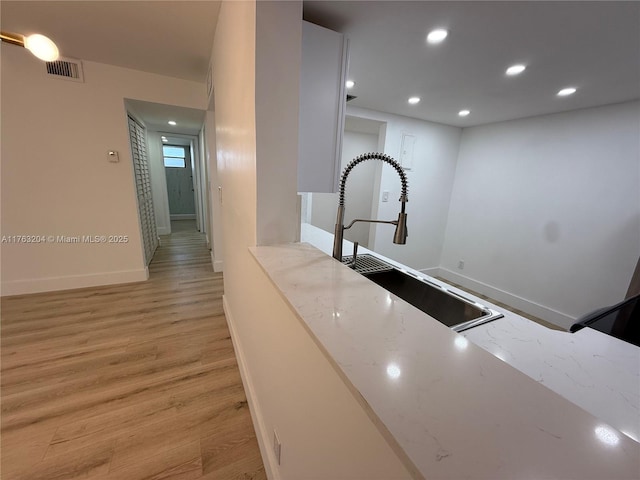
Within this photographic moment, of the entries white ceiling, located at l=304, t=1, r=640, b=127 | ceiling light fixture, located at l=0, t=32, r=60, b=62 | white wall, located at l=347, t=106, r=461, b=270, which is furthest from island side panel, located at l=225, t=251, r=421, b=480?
white wall, located at l=347, t=106, r=461, b=270

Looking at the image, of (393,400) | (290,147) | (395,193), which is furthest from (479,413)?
(395,193)

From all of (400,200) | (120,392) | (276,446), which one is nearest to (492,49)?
(400,200)

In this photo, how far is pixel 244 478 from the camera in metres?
1.13

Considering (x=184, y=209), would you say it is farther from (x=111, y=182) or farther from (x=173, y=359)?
(x=173, y=359)

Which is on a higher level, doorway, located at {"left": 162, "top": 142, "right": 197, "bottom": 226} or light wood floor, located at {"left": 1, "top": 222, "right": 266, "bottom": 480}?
doorway, located at {"left": 162, "top": 142, "right": 197, "bottom": 226}

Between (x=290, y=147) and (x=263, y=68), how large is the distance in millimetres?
320

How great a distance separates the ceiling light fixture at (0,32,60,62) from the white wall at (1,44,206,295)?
203cm

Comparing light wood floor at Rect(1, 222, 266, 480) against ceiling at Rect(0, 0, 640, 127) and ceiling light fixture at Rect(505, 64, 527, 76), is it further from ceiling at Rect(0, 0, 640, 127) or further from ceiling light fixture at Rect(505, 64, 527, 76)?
ceiling light fixture at Rect(505, 64, 527, 76)

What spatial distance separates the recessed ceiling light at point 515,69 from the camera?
171cm

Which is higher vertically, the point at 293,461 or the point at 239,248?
the point at 239,248

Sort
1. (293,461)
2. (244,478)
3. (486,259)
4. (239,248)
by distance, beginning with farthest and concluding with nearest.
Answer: (486,259)
(239,248)
(244,478)
(293,461)

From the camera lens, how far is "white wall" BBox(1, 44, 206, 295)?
7.54 ft

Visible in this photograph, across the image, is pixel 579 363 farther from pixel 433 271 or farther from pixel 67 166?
pixel 67 166

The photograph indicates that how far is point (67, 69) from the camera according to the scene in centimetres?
234
